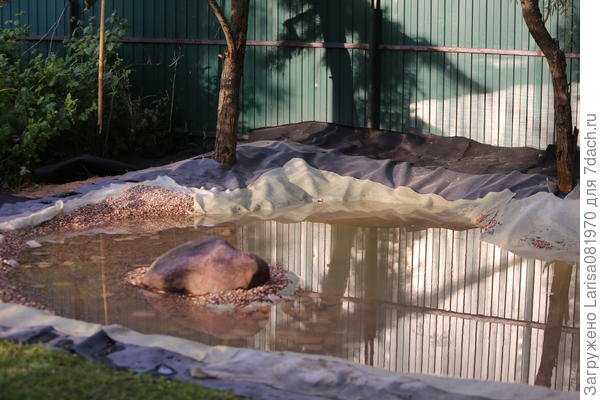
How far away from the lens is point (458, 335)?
6957mm

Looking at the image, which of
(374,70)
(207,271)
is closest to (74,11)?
(374,70)

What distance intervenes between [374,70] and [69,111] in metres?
4.27

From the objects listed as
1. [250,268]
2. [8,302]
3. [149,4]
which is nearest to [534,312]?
[250,268]

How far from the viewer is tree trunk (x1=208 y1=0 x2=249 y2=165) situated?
1194 cm

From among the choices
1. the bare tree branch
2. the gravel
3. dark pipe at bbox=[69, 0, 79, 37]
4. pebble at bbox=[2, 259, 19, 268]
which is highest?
dark pipe at bbox=[69, 0, 79, 37]

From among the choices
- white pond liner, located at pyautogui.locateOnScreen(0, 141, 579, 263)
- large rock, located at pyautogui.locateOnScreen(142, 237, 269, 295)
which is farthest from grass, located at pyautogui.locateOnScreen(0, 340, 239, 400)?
white pond liner, located at pyautogui.locateOnScreen(0, 141, 579, 263)

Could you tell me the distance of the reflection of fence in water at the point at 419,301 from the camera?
645cm

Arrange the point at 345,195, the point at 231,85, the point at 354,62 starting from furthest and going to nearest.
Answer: the point at 354,62 < the point at 231,85 < the point at 345,195

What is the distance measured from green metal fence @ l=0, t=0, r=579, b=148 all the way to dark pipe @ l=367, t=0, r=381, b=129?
0.08 m

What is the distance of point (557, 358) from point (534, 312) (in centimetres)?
108

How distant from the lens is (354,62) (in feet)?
44.5

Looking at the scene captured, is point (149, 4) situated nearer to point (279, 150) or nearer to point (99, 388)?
point (279, 150)

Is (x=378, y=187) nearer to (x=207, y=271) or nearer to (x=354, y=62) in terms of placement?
(x=354, y=62)

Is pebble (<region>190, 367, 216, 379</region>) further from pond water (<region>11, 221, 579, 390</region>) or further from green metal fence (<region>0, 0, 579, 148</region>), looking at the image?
green metal fence (<region>0, 0, 579, 148</region>)
